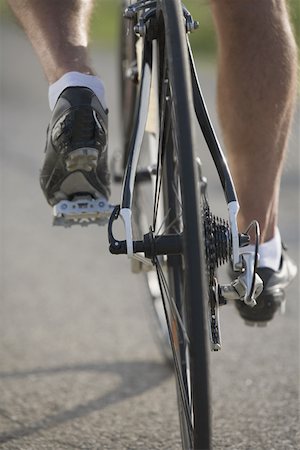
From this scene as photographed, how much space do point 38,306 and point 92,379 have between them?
93 cm

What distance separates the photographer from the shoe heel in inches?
102

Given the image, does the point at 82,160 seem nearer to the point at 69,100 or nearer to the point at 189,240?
the point at 69,100

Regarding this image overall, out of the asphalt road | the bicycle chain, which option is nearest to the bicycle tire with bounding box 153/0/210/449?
the bicycle chain

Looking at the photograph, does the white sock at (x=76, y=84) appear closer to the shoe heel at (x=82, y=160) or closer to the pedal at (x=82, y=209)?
the shoe heel at (x=82, y=160)

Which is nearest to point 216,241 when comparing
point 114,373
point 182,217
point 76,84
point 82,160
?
point 182,217

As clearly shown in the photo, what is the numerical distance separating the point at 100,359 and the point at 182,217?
210cm

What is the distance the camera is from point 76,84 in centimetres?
260

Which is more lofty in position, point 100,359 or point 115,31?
point 115,31

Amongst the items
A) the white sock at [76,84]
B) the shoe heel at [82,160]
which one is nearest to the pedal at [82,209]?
the shoe heel at [82,160]

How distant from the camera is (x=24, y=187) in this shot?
687 centimetres

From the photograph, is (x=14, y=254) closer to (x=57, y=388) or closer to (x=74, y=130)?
(x=57, y=388)

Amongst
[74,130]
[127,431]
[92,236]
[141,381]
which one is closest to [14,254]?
[92,236]

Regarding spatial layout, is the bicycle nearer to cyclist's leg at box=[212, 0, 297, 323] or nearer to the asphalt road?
cyclist's leg at box=[212, 0, 297, 323]

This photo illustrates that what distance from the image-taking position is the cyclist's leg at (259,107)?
286cm
